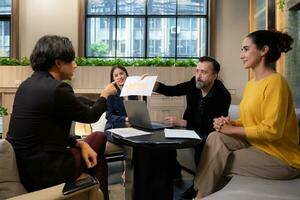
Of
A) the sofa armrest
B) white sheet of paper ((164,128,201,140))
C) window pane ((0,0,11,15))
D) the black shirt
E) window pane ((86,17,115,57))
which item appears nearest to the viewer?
the sofa armrest

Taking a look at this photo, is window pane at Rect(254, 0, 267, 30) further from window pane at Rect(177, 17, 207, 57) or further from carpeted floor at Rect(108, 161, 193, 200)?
carpeted floor at Rect(108, 161, 193, 200)

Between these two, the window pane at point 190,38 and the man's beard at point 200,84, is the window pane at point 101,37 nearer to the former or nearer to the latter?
the window pane at point 190,38

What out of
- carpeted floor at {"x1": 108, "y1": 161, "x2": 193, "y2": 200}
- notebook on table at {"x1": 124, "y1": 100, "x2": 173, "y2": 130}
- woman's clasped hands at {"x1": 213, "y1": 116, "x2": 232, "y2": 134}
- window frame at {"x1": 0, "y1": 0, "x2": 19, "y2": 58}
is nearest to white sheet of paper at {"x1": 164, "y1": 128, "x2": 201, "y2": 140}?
woman's clasped hands at {"x1": 213, "y1": 116, "x2": 232, "y2": 134}

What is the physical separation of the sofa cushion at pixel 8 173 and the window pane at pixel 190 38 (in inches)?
196

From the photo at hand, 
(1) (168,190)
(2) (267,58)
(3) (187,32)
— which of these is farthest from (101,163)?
(3) (187,32)

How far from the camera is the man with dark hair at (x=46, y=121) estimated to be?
1632mm

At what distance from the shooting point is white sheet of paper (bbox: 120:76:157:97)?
87.2 inches

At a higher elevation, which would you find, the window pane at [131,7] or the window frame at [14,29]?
the window pane at [131,7]

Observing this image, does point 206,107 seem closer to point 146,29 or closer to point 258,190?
point 258,190

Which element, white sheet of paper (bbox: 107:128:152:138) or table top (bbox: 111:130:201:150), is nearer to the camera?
table top (bbox: 111:130:201:150)

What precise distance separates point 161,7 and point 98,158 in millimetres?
4649

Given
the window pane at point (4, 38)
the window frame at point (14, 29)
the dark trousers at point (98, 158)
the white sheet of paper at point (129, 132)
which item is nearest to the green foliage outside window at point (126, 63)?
the window frame at point (14, 29)

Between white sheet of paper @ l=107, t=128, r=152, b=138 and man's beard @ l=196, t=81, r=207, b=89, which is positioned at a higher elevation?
man's beard @ l=196, t=81, r=207, b=89

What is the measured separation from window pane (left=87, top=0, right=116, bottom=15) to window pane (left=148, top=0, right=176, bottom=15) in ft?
2.19
